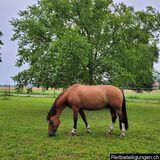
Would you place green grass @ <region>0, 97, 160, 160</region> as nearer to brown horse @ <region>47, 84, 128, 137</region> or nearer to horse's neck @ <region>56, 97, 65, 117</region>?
brown horse @ <region>47, 84, 128, 137</region>

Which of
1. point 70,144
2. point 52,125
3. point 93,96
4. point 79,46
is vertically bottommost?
point 70,144

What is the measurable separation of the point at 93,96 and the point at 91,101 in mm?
200

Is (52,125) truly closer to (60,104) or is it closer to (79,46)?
(60,104)

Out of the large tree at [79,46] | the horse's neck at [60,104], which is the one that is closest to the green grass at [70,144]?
the horse's neck at [60,104]

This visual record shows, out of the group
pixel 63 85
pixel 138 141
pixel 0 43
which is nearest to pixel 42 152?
pixel 138 141

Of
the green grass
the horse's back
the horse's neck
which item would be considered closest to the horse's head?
the green grass

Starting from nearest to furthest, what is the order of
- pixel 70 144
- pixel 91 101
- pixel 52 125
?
pixel 70 144 → pixel 52 125 → pixel 91 101

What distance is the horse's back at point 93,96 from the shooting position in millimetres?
13227

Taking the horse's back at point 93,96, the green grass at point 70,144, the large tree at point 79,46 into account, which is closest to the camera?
the green grass at point 70,144

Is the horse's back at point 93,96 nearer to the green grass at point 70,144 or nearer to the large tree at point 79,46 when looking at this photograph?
the green grass at point 70,144

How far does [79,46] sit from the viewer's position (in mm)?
23297

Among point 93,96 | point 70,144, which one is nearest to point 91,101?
point 93,96

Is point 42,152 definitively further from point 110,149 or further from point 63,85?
point 63,85

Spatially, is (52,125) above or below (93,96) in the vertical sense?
below
